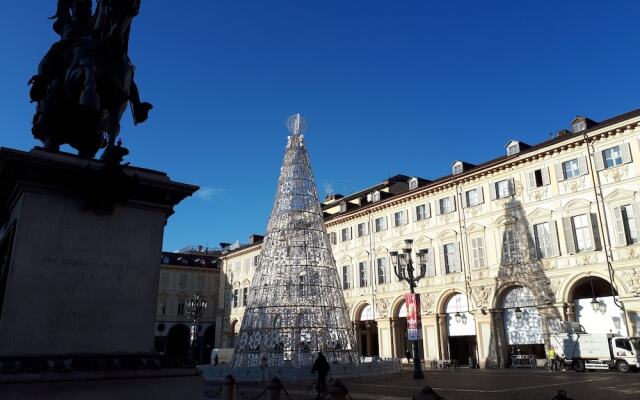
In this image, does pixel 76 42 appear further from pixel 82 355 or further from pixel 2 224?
pixel 82 355

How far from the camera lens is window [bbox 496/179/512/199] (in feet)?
104

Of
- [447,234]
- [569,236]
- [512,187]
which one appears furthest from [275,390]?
[447,234]

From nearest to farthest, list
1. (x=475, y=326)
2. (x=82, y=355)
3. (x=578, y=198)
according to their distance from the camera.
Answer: (x=82, y=355)
(x=578, y=198)
(x=475, y=326)

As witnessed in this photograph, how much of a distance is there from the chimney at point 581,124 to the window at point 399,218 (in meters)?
13.6

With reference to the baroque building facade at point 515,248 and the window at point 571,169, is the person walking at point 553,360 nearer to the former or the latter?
the baroque building facade at point 515,248

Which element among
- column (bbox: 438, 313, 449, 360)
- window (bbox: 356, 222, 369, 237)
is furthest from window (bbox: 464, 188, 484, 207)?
window (bbox: 356, 222, 369, 237)

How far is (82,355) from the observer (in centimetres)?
520

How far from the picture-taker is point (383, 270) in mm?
39188

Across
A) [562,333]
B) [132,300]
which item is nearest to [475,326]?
[562,333]

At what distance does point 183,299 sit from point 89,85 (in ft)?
192

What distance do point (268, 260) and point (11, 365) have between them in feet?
55.4

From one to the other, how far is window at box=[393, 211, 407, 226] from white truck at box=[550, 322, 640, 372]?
14392 mm

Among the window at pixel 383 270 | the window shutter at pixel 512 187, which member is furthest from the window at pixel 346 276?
the window shutter at pixel 512 187

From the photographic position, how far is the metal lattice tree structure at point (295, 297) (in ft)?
65.9
